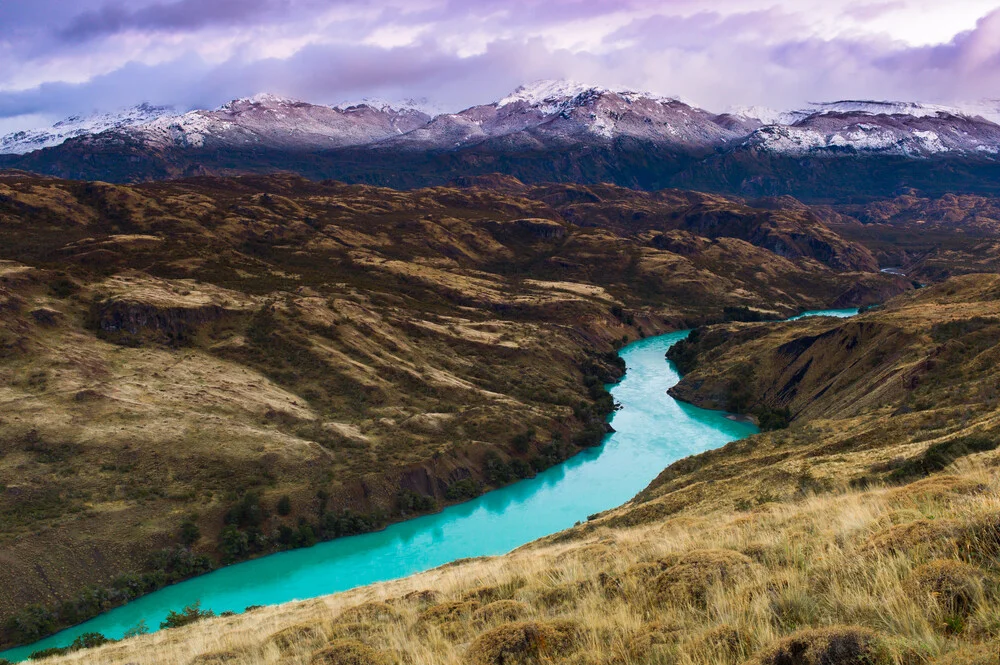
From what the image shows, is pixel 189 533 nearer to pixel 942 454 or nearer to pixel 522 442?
pixel 522 442

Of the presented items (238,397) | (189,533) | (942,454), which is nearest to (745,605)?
(942,454)

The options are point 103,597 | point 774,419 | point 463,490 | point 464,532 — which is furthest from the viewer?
point 774,419

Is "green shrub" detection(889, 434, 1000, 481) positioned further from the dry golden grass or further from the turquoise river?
the turquoise river

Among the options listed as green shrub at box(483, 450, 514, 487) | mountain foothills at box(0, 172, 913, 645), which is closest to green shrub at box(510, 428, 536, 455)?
mountain foothills at box(0, 172, 913, 645)

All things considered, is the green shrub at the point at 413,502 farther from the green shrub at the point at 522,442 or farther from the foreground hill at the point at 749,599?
the foreground hill at the point at 749,599

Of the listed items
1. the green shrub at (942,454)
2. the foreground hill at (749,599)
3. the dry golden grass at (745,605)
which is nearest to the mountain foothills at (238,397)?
the foreground hill at (749,599)

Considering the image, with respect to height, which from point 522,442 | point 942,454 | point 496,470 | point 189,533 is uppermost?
point 942,454

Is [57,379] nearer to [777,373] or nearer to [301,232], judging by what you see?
[777,373]

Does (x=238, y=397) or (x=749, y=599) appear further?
(x=238, y=397)
